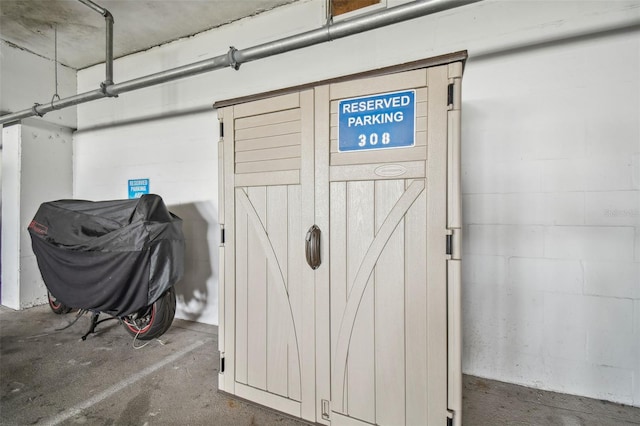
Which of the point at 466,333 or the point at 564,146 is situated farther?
the point at 466,333

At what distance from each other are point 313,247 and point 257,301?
56 cm

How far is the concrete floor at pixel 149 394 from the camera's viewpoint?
1.90 m

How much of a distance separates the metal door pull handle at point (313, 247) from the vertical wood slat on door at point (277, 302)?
179 millimetres

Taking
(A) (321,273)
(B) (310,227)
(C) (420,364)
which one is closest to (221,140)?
(B) (310,227)

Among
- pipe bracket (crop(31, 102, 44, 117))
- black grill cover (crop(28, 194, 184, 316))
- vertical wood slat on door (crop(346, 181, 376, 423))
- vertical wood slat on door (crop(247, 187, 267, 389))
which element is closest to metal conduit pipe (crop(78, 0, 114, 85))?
pipe bracket (crop(31, 102, 44, 117))

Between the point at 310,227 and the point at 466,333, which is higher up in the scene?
the point at 310,227

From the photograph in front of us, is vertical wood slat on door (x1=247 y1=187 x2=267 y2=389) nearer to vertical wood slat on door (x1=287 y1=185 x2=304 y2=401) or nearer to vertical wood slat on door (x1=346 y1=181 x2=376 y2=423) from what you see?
vertical wood slat on door (x1=287 y1=185 x2=304 y2=401)

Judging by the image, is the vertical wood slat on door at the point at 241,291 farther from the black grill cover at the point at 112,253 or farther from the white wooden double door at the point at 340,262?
the black grill cover at the point at 112,253

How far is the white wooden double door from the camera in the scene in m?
1.49

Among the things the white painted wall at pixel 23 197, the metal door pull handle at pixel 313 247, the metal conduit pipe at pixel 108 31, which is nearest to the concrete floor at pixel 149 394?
the metal door pull handle at pixel 313 247

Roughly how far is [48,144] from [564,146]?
18.7ft

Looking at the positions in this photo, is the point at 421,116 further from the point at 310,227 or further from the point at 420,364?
the point at 420,364

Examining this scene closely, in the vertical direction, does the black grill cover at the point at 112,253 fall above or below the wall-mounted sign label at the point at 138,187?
below

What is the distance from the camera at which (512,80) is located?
7.33 feet
